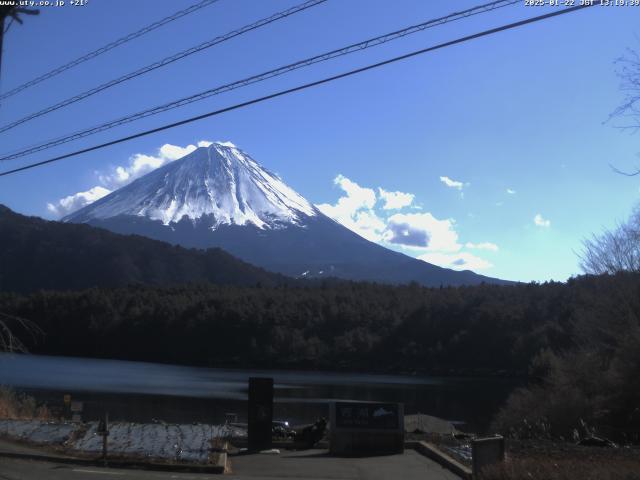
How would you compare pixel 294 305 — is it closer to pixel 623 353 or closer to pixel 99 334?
pixel 99 334

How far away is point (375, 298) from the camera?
154750 mm

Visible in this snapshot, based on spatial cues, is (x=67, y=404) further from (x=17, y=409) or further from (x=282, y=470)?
(x=282, y=470)

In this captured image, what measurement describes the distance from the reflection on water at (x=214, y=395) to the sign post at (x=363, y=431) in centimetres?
2285

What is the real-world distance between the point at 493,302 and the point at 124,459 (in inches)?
4529

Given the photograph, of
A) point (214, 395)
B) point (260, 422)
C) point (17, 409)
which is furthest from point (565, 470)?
point (214, 395)

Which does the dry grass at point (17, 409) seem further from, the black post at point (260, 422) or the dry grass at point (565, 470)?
the dry grass at point (565, 470)

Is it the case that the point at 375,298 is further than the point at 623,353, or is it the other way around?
the point at 375,298

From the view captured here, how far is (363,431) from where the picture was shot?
1758cm

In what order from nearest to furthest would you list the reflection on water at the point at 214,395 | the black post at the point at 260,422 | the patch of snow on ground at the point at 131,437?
the patch of snow on ground at the point at 131,437, the black post at the point at 260,422, the reflection on water at the point at 214,395

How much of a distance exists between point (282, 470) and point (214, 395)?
47980 mm

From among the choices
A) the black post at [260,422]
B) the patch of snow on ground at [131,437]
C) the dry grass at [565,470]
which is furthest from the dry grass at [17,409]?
the dry grass at [565,470]

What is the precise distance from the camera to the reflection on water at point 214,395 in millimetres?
46431

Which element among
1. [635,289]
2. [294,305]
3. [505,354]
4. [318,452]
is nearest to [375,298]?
[294,305]

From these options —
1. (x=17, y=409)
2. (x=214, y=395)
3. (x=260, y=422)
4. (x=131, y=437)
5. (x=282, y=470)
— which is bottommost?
(x=214, y=395)
